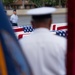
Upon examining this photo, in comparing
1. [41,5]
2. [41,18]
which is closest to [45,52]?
[41,18]

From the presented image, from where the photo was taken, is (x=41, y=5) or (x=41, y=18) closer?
(x=41, y=18)

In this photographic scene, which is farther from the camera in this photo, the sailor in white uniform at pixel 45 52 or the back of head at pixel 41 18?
the back of head at pixel 41 18

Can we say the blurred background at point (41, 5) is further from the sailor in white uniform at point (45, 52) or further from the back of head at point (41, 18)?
the sailor in white uniform at point (45, 52)

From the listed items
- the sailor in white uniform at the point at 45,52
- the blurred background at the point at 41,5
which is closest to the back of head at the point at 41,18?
the sailor in white uniform at the point at 45,52

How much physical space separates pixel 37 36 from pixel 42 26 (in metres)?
0.09

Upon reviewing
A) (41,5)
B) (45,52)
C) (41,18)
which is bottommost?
(41,5)

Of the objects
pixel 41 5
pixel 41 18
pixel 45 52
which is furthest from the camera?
pixel 41 5

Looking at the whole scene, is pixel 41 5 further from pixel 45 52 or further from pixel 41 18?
pixel 45 52

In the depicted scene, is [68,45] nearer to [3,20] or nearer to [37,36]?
[3,20]

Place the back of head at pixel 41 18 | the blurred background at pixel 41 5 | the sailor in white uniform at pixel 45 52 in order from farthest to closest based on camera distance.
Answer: the blurred background at pixel 41 5 < the back of head at pixel 41 18 < the sailor in white uniform at pixel 45 52

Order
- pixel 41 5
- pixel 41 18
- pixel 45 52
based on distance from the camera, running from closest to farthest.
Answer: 1. pixel 45 52
2. pixel 41 18
3. pixel 41 5

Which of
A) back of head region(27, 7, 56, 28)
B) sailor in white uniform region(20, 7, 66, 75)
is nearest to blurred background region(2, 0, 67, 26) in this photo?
back of head region(27, 7, 56, 28)

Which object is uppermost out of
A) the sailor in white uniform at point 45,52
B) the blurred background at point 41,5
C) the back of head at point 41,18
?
the back of head at point 41,18

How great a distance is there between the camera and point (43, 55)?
8.58ft
